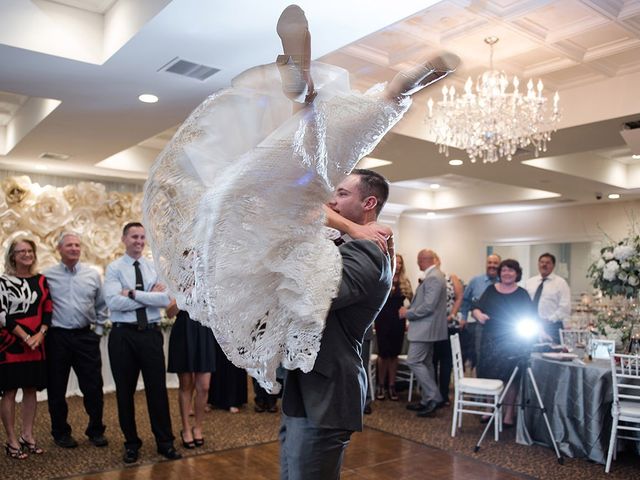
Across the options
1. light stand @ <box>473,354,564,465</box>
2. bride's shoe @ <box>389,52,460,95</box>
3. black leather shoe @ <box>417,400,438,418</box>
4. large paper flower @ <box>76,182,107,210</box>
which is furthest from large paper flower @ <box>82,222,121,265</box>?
bride's shoe @ <box>389,52,460,95</box>

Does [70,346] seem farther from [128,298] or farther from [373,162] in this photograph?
[373,162]

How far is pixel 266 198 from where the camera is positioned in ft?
4.10

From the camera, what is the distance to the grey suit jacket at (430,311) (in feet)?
18.0

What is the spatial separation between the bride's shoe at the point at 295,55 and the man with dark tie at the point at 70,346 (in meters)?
3.54

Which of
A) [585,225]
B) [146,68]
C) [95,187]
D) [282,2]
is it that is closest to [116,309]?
[146,68]

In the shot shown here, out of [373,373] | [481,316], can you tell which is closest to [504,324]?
[481,316]

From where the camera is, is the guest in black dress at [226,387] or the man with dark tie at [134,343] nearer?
the man with dark tie at [134,343]

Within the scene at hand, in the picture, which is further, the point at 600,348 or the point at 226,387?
the point at 226,387

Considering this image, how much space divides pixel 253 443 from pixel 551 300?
3469 millimetres

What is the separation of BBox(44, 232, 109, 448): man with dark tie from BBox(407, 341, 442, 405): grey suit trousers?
2812 mm

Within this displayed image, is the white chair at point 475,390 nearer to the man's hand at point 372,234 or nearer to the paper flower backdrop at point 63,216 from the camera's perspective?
the man's hand at point 372,234

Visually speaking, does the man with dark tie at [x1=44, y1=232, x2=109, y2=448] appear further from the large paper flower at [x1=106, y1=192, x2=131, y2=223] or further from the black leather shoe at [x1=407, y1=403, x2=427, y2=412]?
the large paper flower at [x1=106, y1=192, x2=131, y2=223]

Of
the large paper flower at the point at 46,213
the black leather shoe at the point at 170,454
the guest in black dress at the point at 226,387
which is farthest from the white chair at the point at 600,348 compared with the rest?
the large paper flower at the point at 46,213

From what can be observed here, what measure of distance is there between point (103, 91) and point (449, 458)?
148 inches
